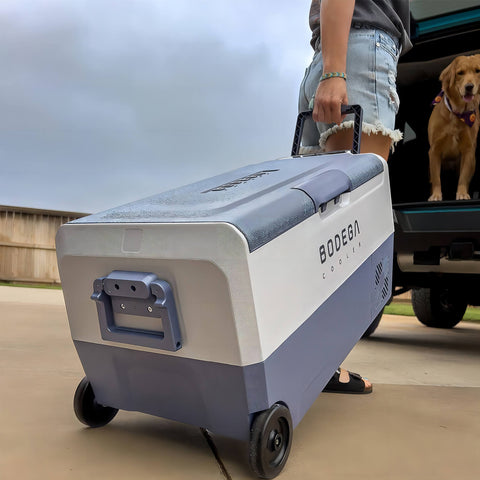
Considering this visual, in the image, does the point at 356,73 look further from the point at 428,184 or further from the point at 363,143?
the point at 428,184

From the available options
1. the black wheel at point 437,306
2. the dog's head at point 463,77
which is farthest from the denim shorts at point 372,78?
the black wheel at point 437,306

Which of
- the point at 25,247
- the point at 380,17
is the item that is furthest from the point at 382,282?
the point at 25,247

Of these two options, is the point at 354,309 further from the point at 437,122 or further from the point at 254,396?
the point at 437,122

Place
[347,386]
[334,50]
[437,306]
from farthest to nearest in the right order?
[437,306] → [347,386] → [334,50]

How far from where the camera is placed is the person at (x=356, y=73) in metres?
1.23

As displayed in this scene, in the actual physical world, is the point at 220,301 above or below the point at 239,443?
above

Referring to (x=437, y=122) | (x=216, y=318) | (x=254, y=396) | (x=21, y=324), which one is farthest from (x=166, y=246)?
(x=437, y=122)

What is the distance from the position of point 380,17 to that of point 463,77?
1623mm

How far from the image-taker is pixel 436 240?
2049 mm

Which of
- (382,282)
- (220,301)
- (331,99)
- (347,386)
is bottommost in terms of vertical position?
(347,386)

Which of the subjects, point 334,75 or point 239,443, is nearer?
point 239,443

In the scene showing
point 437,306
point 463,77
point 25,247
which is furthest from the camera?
point 25,247

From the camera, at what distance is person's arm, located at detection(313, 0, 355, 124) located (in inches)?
48.1

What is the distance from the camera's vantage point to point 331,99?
1.23 metres
